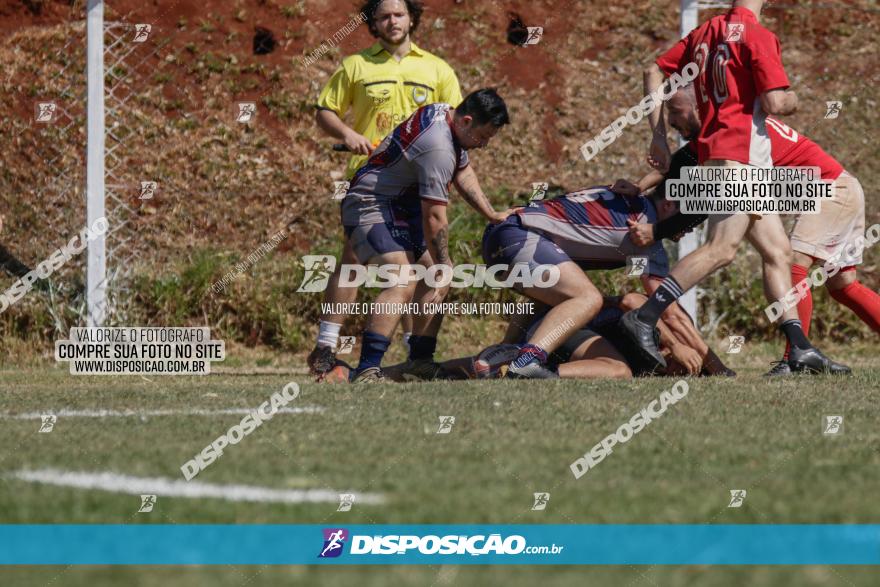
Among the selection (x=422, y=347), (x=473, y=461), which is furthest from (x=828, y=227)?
(x=473, y=461)

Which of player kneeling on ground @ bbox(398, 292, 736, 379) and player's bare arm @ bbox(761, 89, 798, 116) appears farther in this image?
player kneeling on ground @ bbox(398, 292, 736, 379)

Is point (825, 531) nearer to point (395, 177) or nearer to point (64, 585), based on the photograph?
point (64, 585)

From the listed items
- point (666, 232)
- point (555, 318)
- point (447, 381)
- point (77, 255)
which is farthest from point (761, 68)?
point (77, 255)

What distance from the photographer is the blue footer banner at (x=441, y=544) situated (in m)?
3.16

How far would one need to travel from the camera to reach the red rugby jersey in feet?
22.7

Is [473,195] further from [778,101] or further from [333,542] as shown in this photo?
[333,542]

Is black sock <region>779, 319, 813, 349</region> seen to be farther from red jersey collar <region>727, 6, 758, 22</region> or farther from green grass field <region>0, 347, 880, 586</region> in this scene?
red jersey collar <region>727, 6, 758, 22</region>

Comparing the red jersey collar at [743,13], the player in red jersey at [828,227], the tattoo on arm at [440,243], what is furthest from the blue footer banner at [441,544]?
the red jersey collar at [743,13]

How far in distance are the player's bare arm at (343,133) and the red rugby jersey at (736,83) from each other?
1.87 metres

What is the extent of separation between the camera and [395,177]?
7121 millimetres

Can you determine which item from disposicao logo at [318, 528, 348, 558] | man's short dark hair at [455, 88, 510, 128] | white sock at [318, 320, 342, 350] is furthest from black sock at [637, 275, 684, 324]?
disposicao logo at [318, 528, 348, 558]

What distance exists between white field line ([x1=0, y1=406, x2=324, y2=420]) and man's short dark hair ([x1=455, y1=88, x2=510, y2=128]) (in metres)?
1.96

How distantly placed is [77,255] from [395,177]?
3.78 meters

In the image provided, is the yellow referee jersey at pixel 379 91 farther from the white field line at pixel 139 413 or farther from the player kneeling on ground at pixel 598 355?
the white field line at pixel 139 413
